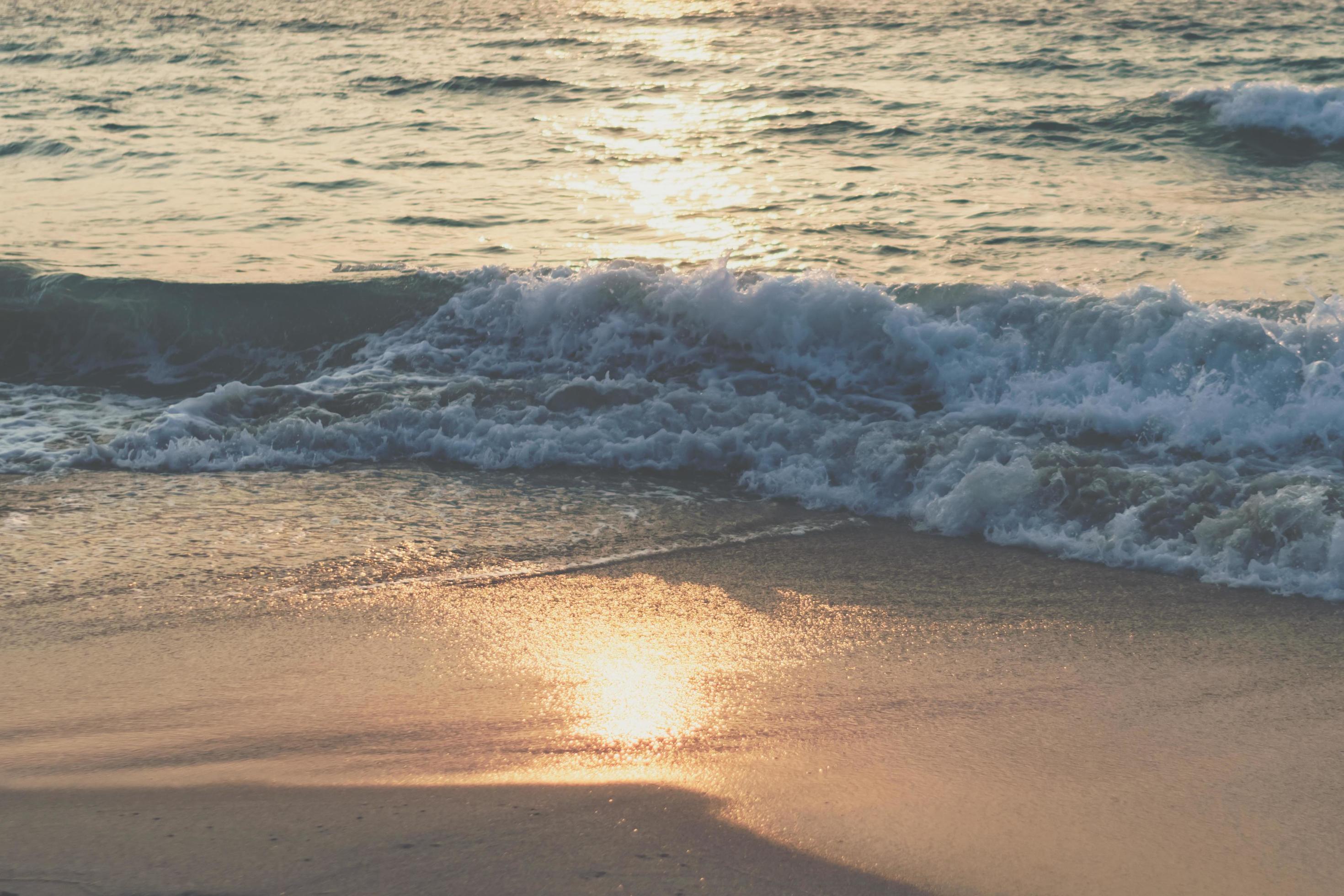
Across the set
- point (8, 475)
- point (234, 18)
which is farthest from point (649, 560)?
point (234, 18)

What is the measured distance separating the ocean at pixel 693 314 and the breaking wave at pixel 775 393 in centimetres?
2

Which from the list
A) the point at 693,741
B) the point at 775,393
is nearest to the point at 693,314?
the point at 775,393

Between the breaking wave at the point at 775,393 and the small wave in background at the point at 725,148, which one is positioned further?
the small wave in background at the point at 725,148

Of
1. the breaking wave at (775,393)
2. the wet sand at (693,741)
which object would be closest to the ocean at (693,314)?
the breaking wave at (775,393)

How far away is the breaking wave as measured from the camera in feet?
17.7

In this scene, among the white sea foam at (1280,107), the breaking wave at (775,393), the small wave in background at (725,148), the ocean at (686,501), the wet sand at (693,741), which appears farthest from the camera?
the white sea foam at (1280,107)

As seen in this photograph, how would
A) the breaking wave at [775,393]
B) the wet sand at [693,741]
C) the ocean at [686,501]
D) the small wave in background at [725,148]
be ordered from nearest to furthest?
the wet sand at [693,741] < the ocean at [686,501] < the breaking wave at [775,393] < the small wave in background at [725,148]

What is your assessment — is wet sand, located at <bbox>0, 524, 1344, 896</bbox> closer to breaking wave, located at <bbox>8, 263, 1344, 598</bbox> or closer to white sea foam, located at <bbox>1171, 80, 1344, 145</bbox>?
breaking wave, located at <bbox>8, 263, 1344, 598</bbox>

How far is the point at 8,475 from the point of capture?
19.7 feet

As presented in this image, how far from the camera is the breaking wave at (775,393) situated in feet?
17.7

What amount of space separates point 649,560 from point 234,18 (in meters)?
22.1

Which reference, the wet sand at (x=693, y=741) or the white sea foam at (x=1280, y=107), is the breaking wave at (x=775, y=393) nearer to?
the wet sand at (x=693, y=741)

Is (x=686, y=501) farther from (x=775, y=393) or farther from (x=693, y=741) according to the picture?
(x=693, y=741)

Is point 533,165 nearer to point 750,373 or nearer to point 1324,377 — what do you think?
point 750,373
